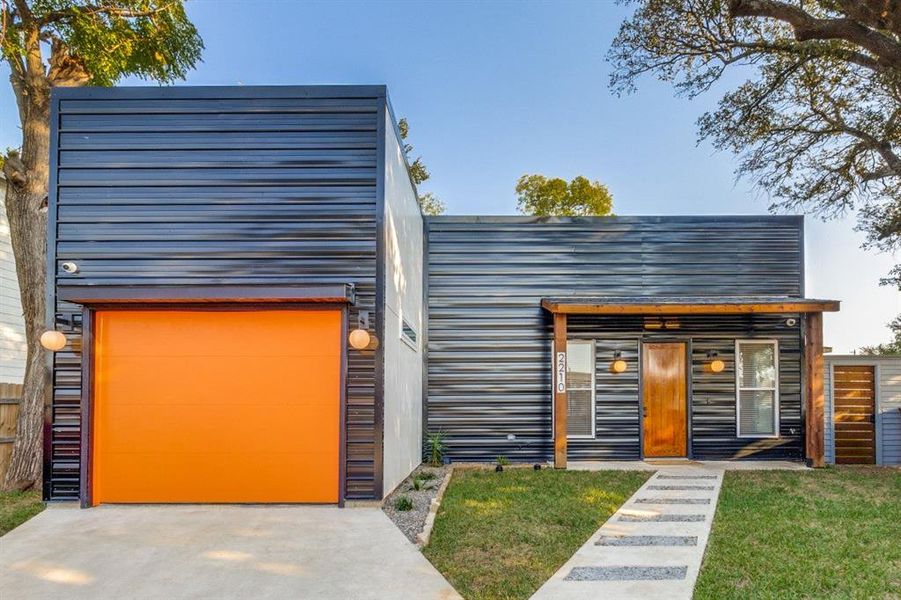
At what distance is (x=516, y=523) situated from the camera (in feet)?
17.9

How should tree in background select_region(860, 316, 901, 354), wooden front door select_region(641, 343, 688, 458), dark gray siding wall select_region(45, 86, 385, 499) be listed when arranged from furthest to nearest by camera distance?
tree in background select_region(860, 316, 901, 354) → wooden front door select_region(641, 343, 688, 458) → dark gray siding wall select_region(45, 86, 385, 499)

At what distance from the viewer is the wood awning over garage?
8.44 m

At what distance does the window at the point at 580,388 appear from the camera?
31.3 ft

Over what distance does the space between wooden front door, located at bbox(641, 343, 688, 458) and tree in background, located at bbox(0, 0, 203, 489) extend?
806 cm

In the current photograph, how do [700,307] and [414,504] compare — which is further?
[700,307]

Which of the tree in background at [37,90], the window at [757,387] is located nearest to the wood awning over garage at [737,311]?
the window at [757,387]

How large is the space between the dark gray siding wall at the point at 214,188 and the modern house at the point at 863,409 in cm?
761

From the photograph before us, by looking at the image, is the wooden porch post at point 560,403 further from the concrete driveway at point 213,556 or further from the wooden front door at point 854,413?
the wooden front door at point 854,413

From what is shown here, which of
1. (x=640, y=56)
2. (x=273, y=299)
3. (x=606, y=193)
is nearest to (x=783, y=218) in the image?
(x=640, y=56)

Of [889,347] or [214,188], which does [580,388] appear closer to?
[214,188]

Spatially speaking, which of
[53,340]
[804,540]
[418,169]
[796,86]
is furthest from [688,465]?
[418,169]

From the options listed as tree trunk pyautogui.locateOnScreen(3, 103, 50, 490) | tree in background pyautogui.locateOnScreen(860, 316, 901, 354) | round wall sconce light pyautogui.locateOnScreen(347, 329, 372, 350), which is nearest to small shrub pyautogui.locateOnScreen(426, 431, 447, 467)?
round wall sconce light pyautogui.locateOnScreen(347, 329, 372, 350)

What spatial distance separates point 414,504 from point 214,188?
368 centimetres

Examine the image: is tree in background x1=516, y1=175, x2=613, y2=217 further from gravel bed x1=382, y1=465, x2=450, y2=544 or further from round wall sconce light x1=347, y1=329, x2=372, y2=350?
round wall sconce light x1=347, y1=329, x2=372, y2=350
